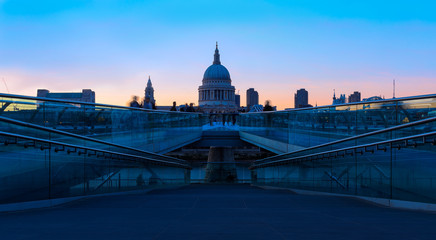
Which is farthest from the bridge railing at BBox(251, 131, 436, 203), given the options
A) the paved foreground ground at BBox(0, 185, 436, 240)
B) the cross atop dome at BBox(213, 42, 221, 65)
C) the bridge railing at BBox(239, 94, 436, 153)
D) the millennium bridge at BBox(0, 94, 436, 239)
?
the cross atop dome at BBox(213, 42, 221, 65)

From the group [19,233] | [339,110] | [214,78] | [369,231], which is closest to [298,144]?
[339,110]

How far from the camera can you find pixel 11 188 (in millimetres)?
6621

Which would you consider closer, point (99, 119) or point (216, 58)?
point (99, 119)

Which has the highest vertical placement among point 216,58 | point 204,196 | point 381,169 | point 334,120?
point 216,58

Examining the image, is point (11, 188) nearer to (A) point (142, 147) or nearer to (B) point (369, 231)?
(B) point (369, 231)

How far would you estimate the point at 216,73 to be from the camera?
163625 millimetres

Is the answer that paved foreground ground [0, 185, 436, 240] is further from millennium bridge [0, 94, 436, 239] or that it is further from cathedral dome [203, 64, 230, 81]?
cathedral dome [203, 64, 230, 81]

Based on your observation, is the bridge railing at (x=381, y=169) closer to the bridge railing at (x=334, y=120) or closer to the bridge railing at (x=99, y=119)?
the bridge railing at (x=334, y=120)

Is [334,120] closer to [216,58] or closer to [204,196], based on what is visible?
[204,196]

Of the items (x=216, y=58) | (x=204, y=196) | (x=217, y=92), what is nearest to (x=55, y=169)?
(x=204, y=196)

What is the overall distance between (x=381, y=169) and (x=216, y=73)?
15667 centimetres

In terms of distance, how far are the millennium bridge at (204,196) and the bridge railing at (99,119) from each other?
0.10ft

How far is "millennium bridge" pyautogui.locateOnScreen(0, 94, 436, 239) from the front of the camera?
15.3ft

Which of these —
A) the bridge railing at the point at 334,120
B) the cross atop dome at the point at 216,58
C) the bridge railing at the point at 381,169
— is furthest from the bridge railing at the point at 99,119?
the cross atop dome at the point at 216,58
